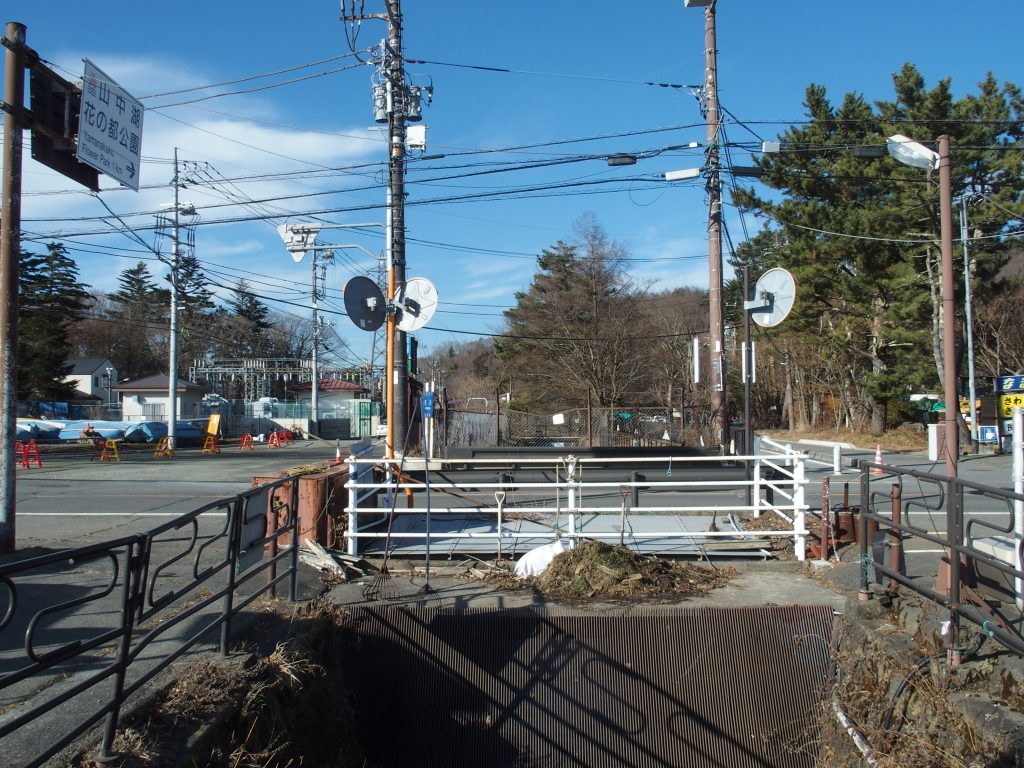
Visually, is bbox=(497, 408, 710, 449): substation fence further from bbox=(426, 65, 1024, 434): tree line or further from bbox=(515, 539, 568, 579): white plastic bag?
bbox=(515, 539, 568, 579): white plastic bag

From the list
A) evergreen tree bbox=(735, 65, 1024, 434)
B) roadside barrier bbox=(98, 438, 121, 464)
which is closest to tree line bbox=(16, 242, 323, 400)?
roadside barrier bbox=(98, 438, 121, 464)

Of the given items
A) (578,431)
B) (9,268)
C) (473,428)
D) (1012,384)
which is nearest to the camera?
(9,268)

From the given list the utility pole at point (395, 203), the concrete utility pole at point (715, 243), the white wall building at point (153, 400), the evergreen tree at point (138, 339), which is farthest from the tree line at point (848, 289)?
the evergreen tree at point (138, 339)

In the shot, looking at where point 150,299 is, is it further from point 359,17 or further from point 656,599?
point 656,599

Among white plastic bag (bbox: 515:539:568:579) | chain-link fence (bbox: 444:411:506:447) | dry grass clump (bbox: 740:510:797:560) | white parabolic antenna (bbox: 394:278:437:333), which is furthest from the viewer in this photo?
chain-link fence (bbox: 444:411:506:447)

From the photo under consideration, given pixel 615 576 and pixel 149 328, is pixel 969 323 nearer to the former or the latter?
pixel 615 576

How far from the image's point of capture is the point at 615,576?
690 centimetres

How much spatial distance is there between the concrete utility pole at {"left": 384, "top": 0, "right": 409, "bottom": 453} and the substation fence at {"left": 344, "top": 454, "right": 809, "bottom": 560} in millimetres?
1612

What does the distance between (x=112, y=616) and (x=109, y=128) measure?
6641 mm

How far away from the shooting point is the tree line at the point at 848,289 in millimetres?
29141

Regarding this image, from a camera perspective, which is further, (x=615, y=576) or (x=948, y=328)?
(x=948, y=328)

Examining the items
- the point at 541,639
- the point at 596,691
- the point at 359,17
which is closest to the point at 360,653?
the point at 541,639

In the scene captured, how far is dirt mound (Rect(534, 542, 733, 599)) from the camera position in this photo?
6.84 meters

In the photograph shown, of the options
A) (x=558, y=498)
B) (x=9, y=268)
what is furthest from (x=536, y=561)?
(x=9, y=268)
